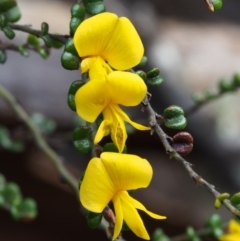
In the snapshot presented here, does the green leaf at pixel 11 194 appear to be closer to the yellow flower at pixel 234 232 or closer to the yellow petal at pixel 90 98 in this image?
the yellow flower at pixel 234 232

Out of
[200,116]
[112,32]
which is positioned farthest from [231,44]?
[112,32]

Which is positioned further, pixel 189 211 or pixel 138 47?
pixel 189 211

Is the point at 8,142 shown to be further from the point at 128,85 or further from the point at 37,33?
the point at 128,85

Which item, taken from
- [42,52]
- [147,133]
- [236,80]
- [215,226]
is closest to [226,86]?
[236,80]

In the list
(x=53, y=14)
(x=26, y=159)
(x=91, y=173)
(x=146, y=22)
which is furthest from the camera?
(x=146, y=22)

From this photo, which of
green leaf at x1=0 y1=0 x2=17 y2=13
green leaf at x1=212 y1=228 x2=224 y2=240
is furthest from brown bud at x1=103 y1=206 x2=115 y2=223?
green leaf at x1=212 y1=228 x2=224 y2=240

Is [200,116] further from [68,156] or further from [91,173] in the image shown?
[91,173]

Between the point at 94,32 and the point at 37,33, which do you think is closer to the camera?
the point at 94,32

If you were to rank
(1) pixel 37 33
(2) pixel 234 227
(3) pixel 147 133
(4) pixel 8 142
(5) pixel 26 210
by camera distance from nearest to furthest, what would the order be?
(1) pixel 37 33, (2) pixel 234 227, (5) pixel 26 210, (4) pixel 8 142, (3) pixel 147 133
